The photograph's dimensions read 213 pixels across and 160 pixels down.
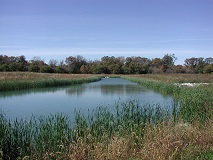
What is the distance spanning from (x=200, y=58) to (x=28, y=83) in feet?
208

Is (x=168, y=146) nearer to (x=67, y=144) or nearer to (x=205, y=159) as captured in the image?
(x=205, y=159)

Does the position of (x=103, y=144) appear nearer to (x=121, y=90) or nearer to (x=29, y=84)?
(x=121, y=90)

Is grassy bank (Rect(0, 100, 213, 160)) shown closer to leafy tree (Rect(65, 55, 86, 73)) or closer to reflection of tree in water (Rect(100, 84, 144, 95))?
reflection of tree in water (Rect(100, 84, 144, 95))

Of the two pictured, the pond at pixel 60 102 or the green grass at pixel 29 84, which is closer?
the pond at pixel 60 102

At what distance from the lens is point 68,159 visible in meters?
4.18

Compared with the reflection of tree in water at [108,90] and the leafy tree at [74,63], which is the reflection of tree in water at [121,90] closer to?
the reflection of tree in water at [108,90]

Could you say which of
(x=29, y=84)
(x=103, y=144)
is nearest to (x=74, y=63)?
(x=29, y=84)

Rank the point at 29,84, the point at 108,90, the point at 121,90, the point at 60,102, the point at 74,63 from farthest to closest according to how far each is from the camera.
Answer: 1. the point at 74,63
2. the point at 29,84
3. the point at 108,90
4. the point at 121,90
5. the point at 60,102

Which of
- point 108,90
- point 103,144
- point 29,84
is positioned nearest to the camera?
point 103,144

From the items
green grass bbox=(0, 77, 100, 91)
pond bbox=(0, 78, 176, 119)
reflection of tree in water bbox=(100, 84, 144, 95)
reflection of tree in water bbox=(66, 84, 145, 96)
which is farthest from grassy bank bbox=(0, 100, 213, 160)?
green grass bbox=(0, 77, 100, 91)

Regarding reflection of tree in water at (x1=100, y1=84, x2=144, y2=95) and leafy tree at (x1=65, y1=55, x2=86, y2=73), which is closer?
reflection of tree in water at (x1=100, y1=84, x2=144, y2=95)

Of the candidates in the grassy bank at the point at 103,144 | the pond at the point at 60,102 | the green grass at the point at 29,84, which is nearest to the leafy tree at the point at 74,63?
the green grass at the point at 29,84

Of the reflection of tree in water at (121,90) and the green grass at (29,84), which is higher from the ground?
the green grass at (29,84)

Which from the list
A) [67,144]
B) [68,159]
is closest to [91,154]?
[68,159]
